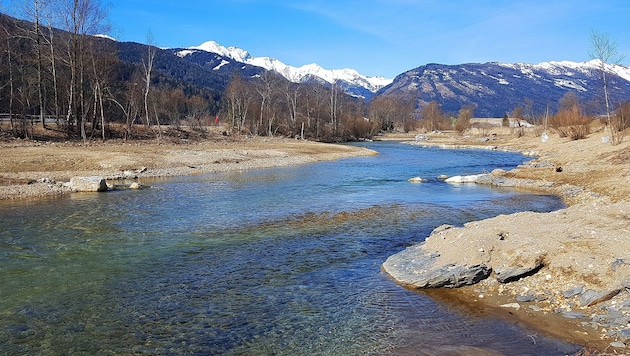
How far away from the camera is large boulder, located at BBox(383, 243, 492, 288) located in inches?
438

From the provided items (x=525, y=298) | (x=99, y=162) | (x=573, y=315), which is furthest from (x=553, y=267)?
(x=99, y=162)

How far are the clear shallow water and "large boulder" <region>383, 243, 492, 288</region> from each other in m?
0.44

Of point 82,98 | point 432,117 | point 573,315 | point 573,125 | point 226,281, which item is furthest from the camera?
point 432,117

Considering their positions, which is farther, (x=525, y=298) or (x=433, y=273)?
(x=433, y=273)

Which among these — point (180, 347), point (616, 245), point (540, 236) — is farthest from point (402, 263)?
point (180, 347)

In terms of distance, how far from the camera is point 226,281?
11.5m

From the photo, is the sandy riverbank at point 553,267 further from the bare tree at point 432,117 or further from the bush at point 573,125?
the bare tree at point 432,117

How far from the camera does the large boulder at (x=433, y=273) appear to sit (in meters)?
11.1

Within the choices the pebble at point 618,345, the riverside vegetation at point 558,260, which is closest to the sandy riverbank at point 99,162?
the riverside vegetation at point 558,260

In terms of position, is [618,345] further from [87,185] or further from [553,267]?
[87,185]

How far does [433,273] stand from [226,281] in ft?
17.5

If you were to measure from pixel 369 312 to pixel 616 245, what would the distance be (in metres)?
6.35

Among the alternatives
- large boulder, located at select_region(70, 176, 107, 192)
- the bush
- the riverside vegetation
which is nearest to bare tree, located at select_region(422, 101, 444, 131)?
the bush

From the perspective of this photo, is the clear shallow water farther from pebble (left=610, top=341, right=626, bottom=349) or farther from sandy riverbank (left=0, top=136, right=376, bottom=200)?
sandy riverbank (left=0, top=136, right=376, bottom=200)
